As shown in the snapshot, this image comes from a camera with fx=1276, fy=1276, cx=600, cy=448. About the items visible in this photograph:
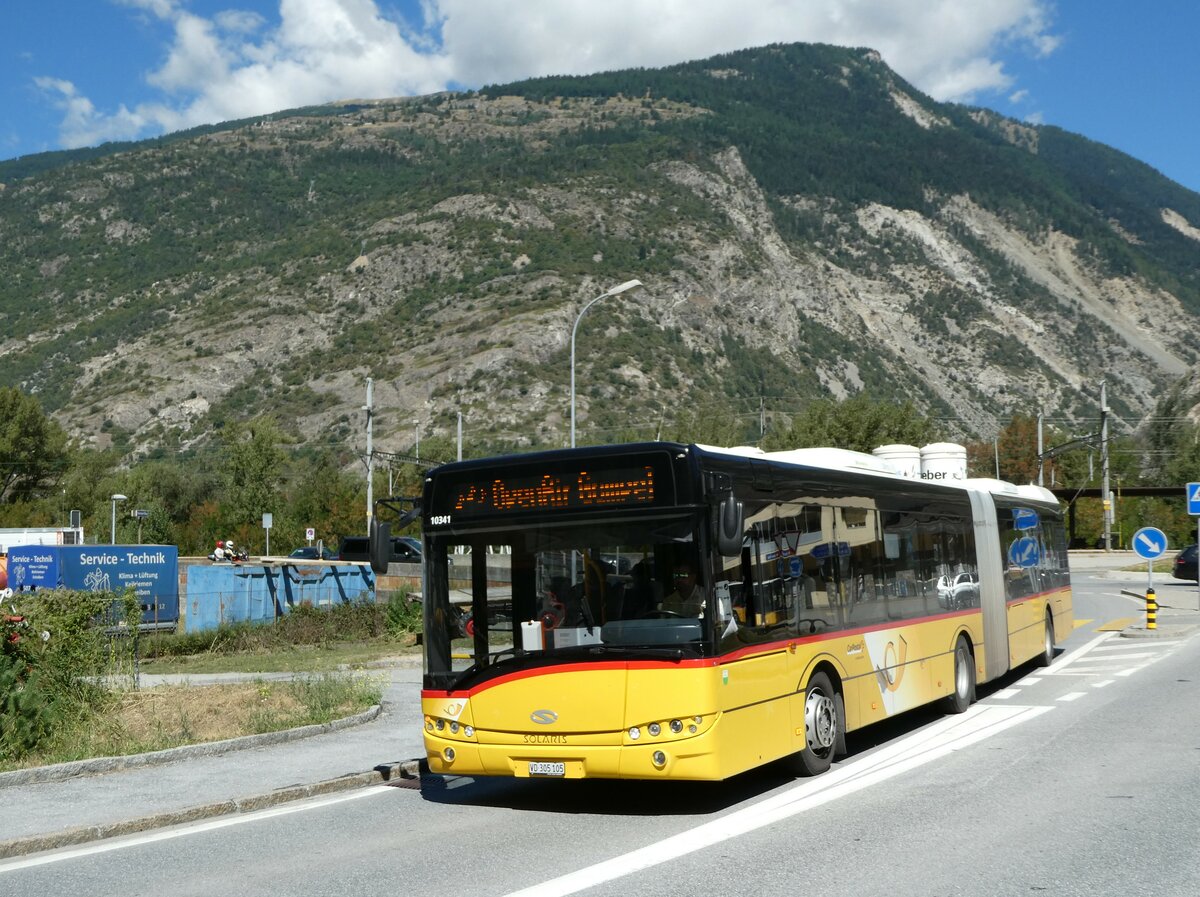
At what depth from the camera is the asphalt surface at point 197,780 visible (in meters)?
9.00

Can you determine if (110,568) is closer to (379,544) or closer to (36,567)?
(36,567)

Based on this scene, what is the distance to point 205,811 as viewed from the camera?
9469mm

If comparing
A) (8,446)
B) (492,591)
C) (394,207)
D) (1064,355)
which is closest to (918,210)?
(1064,355)

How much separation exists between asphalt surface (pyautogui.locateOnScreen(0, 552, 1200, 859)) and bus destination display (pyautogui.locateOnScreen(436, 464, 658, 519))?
2726mm

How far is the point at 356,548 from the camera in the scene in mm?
52062

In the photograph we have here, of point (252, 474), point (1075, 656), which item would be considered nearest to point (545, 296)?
point (252, 474)

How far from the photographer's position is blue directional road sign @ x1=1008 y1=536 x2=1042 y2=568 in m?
17.5

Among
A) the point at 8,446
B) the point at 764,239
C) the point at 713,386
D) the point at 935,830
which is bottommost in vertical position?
the point at 935,830

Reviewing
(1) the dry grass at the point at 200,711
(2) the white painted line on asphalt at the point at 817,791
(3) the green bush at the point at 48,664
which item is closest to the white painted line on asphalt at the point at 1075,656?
(2) the white painted line on asphalt at the point at 817,791

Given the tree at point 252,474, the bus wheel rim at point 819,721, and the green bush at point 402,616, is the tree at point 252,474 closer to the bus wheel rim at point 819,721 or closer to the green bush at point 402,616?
the green bush at point 402,616

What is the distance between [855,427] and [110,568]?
5567 centimetres

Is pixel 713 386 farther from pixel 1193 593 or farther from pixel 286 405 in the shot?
pixel 1193 593

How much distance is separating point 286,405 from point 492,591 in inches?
4427

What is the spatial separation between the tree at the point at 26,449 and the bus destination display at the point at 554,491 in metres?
68.4
